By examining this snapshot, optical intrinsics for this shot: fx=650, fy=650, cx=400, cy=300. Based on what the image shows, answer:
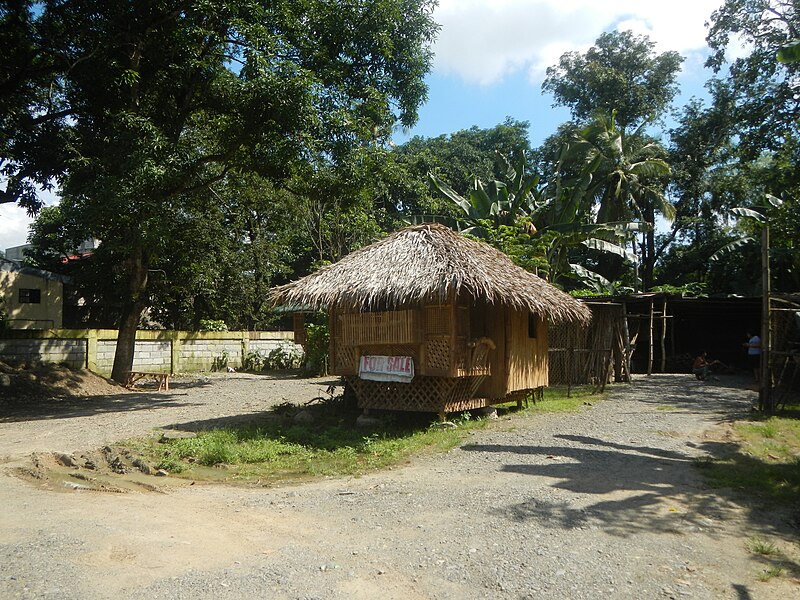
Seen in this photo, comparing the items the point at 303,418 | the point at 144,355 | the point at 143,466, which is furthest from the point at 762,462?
the point at 144,355

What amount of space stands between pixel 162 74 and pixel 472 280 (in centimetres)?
1007

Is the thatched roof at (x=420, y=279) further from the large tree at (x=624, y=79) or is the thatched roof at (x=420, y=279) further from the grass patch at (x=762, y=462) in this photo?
the large tree at (x=624, y=79)

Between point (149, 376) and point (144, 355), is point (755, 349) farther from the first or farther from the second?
point (144, 355)

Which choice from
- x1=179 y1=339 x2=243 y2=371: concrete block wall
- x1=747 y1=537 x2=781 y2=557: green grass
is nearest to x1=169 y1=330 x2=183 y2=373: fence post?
x1=179 y1=339 x2=243 y2=371: concrete block wall

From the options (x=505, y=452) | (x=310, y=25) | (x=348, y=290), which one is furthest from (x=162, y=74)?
(x=505, y=452)

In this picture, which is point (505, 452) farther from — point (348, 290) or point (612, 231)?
point (612, 231)

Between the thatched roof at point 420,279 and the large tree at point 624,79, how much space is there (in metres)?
23.7

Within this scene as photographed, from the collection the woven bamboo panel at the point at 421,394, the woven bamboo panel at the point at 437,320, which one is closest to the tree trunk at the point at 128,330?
the woven bamboo panel at the point at 421,394

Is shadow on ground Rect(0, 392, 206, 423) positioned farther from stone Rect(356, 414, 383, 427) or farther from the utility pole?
the utility pole

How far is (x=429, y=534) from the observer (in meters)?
5.73

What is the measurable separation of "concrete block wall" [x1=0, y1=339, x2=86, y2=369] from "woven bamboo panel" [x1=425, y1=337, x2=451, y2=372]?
39.3ft

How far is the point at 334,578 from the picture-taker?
4.68m

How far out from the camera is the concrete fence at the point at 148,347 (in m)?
17.8

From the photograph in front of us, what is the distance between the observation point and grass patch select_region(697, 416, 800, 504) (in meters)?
7.20
